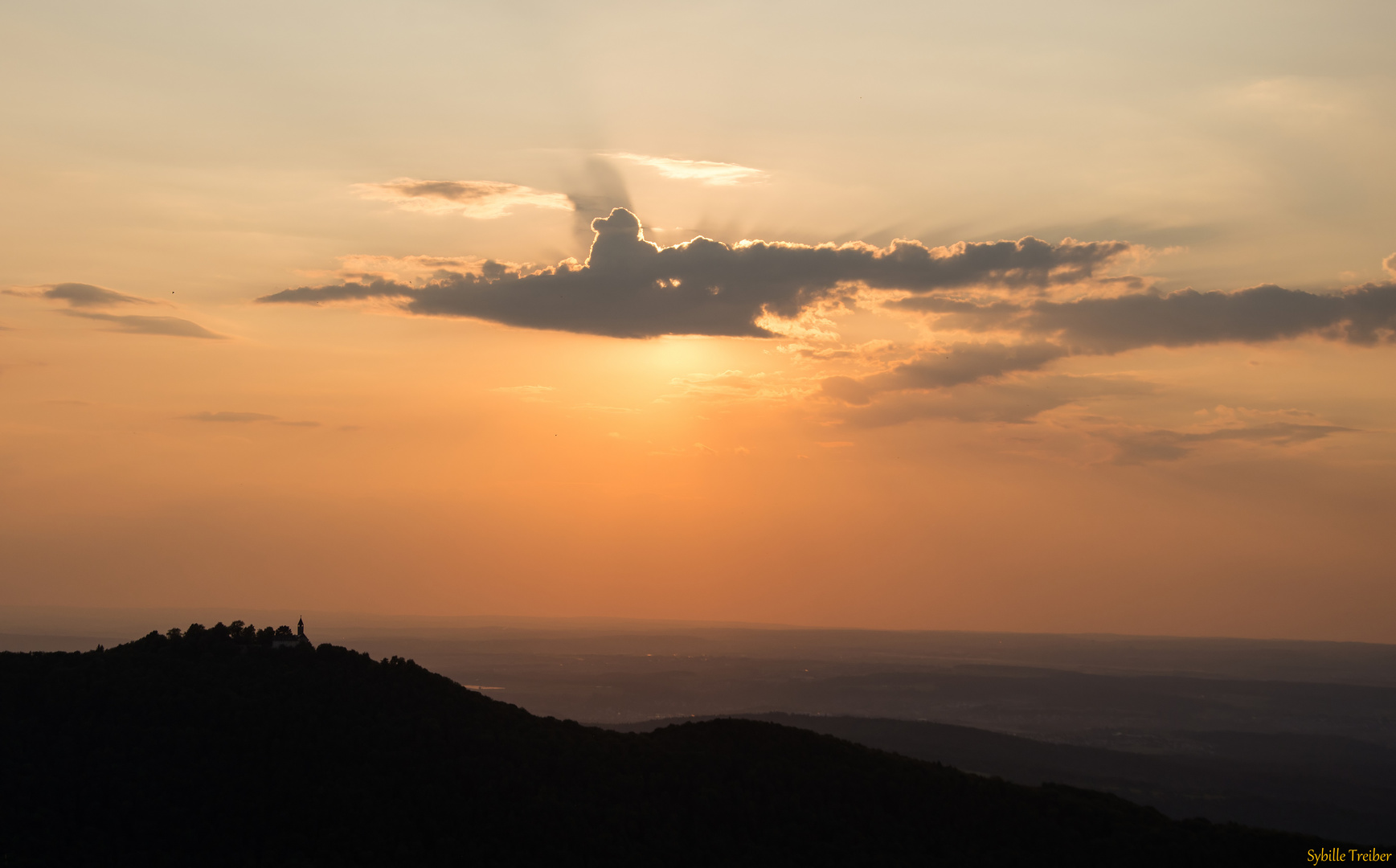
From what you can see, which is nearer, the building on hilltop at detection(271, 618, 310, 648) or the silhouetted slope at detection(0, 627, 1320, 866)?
the silhouetted slope at detection(0, 627, 1320, 866)

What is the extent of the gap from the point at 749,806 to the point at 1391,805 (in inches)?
6494

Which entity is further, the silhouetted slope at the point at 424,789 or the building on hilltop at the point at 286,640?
the building on hilltop at the point at 286,640

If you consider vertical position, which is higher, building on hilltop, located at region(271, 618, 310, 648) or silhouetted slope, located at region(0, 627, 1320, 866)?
building on hilltop, located at region(271, 618, 310, 648)

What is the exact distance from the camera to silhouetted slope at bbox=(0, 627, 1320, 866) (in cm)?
6412

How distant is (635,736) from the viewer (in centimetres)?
8788

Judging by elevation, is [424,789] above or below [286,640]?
below

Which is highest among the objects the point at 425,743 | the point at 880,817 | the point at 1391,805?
the point at 425,743

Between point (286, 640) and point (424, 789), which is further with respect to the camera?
point (286, 640)

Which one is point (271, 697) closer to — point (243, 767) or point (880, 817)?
point (243, 767)

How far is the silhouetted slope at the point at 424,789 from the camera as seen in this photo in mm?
64125

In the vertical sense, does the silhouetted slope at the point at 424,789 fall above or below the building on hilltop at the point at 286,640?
below

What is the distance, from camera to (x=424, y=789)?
70.6 m

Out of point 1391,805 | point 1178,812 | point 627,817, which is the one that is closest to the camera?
point 627,817

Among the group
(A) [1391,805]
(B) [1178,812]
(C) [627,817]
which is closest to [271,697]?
(C) [627,817]
